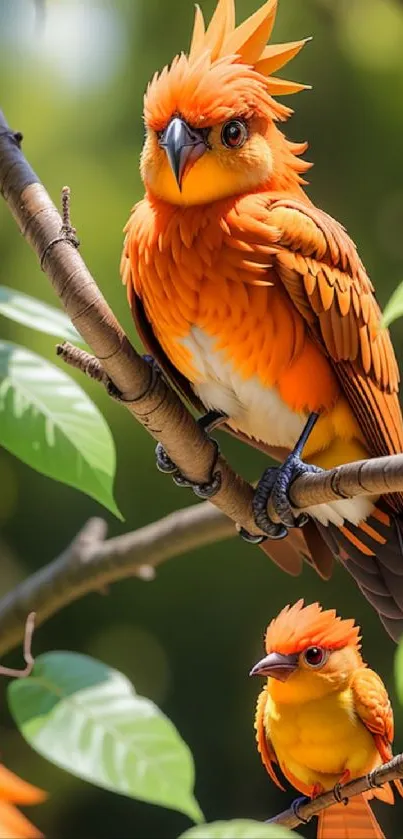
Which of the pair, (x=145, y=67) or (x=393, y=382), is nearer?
(x=393, y=382)

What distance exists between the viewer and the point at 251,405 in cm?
73

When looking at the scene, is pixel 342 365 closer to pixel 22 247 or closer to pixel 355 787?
pixel 355 787

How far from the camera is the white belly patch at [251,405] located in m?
0.68

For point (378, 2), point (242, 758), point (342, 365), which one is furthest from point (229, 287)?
point (378, 2)

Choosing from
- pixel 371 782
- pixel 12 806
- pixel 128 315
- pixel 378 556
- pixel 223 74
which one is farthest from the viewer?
pixel 128 315

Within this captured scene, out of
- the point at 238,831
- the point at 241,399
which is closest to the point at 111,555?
the point at 241,399

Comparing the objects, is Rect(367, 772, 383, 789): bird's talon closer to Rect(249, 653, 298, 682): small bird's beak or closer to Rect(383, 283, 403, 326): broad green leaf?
Rect(249, 653, 298, 682): small bird's beak

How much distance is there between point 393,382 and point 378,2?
50 cm

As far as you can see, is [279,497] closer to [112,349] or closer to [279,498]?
[279,498]

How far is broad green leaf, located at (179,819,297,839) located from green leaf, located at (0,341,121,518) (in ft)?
0.63

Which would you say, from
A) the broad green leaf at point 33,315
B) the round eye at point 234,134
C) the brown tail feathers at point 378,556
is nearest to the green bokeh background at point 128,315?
the brown tail feathers at point 378,556

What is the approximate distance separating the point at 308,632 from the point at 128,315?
1.59ft

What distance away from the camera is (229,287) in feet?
2.12

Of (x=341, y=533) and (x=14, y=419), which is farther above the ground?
(x=14, y=419)
